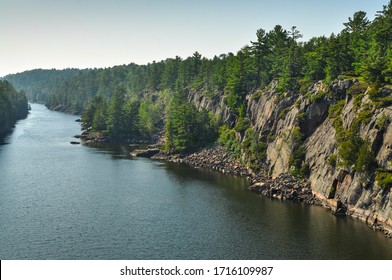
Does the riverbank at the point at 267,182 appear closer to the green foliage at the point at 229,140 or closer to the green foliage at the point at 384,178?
the green foliage at the point at 229,140

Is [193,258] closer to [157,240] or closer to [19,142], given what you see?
[157,240]

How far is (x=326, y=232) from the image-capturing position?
7938 centimetres

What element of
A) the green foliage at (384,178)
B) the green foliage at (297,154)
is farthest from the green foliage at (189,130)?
the green foliage at (384,178)

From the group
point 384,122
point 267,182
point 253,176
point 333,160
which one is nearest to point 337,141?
point 333,160

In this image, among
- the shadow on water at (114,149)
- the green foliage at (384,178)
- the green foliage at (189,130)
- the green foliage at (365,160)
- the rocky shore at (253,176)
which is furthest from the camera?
the shadow on water at (114,149)

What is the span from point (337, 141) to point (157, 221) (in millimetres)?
45255

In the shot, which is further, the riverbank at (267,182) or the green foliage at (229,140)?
the green foliage at (229,140)

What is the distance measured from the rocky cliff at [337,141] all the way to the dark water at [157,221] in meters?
6.24

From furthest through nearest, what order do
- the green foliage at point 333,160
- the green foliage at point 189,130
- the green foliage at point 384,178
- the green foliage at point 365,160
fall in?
the green foliage at point 189,130 → the green foliage at point 333,160 → the green foliage at point 365,160 → the green foliage at point 384,178

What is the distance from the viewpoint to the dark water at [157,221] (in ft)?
230

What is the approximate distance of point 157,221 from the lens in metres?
84.7

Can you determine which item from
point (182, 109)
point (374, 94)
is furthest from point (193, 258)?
point (182, 109)
